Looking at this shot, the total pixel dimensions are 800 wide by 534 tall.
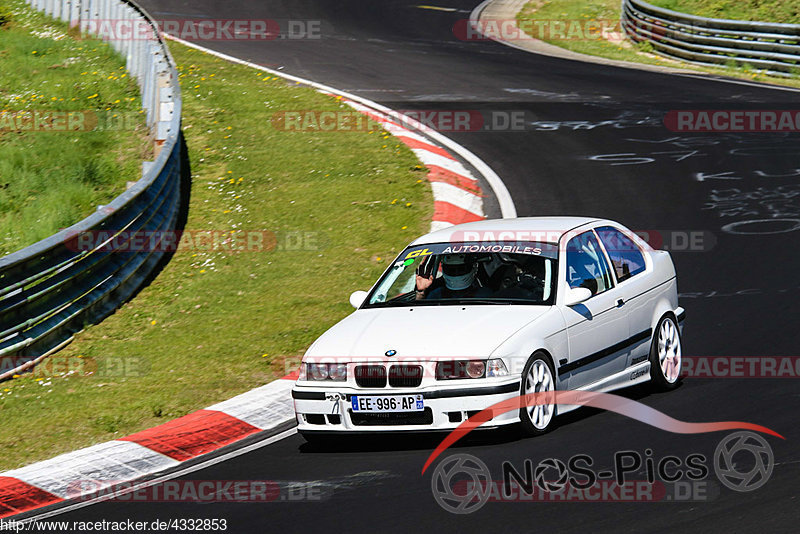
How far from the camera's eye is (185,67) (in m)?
24.3

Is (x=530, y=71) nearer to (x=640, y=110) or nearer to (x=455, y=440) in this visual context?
(x=640, y=110)

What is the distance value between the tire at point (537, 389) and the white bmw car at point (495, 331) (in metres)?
0.01

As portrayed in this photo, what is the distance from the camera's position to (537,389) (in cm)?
803

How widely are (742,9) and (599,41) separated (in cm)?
348

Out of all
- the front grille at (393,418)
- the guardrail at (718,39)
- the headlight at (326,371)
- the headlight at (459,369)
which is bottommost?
the front grille at (393,418)

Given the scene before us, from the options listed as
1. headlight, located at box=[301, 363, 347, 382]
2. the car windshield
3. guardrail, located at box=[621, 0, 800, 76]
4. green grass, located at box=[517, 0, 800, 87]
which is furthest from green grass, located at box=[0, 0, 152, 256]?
guardrail, located at box=[621, 0, 800, 76]

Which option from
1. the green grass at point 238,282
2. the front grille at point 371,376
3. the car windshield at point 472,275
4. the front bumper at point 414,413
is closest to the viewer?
the front bumper at point 414,413

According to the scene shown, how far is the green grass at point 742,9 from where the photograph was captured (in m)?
26.5

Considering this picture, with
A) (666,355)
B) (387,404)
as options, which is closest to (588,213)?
(666,355)

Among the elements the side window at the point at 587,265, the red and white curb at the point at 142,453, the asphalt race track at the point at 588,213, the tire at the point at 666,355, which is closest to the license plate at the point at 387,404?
the asphalt race track at the point at 588,213

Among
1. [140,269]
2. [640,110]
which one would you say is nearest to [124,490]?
A: [140,269]

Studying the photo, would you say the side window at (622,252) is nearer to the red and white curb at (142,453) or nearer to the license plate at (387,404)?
the license plate at (387,404)

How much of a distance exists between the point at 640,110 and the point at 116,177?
9.10 m

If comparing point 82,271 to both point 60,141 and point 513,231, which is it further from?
point 60,141
